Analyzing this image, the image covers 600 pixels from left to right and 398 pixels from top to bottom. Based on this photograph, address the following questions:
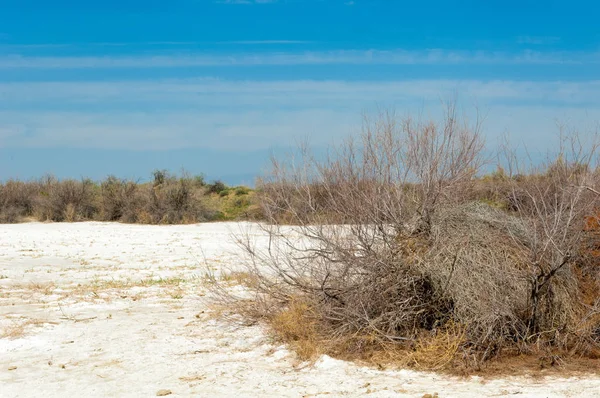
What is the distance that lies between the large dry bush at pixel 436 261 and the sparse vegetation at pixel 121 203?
19.5 meters

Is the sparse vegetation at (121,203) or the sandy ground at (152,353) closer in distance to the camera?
Result: the sandy ground at (152,353)

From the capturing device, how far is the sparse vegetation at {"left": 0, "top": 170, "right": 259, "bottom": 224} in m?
30.1

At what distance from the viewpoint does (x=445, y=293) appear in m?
7.86

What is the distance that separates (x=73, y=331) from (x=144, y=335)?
110 cm

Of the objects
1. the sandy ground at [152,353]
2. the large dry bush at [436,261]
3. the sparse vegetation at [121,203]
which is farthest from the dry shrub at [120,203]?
the large dry bush at [436,261]

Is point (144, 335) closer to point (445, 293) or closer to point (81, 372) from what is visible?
point (81, 372)

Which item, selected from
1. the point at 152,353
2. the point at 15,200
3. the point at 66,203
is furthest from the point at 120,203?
the point at 152,353

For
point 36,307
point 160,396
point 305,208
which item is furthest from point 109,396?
point 36,307

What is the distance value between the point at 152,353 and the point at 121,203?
2356 centimetres

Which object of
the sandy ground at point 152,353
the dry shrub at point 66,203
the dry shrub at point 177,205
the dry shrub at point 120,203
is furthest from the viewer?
the dry shrub at point 66,203

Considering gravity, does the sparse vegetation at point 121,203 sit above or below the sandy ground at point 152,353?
above

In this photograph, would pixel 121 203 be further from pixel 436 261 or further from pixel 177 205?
pixel 436 261

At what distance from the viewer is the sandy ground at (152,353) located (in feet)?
22.5

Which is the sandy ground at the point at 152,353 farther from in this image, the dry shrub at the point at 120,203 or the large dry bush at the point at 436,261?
the dry shrub at the point at 120,203
